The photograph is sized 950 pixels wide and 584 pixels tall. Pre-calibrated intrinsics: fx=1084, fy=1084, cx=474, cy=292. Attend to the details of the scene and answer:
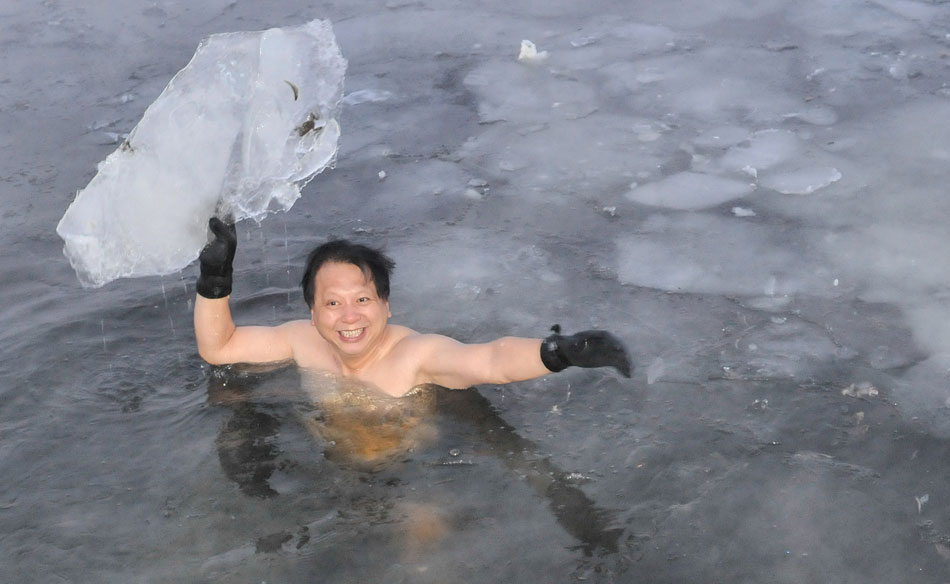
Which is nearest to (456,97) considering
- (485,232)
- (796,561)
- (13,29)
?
(485,232)

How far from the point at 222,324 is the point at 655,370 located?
1.62 metres

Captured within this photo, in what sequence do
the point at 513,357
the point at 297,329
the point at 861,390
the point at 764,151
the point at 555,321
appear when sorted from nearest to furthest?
1. the point at 513,357
2. the point at 861,390
3. the point at 297,329
4. the point at 555,321
5. the point at 764,151

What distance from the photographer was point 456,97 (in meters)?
6.61

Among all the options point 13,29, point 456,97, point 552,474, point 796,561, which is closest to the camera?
point 796,561

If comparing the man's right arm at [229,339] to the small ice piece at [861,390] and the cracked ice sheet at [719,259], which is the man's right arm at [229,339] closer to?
the cracked ice sheet at [719,259]

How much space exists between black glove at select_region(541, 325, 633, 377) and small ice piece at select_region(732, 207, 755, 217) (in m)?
1.99

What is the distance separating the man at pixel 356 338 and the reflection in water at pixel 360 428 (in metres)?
0.08

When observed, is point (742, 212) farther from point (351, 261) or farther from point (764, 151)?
point (351, 261)

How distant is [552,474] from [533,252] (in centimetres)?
158


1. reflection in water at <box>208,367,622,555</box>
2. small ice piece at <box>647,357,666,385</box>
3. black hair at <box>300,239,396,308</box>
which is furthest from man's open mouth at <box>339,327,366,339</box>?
small ice piece at <box>647,357,666,385</box>

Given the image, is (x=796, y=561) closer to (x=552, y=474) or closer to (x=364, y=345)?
(x=552, y=474)

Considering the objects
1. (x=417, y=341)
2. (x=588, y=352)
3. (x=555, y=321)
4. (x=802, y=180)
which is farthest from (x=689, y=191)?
(x=588, y=352)

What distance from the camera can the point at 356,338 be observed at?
3865 mm

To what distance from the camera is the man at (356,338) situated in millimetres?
3713
